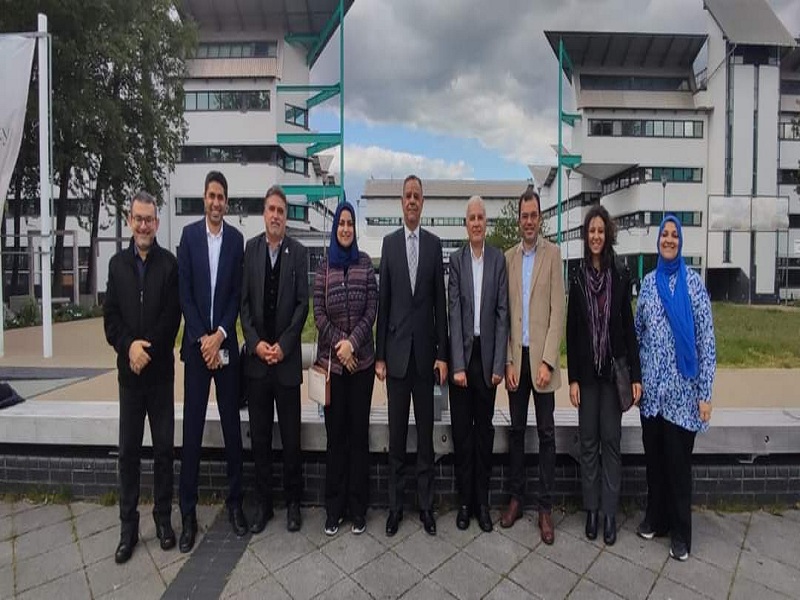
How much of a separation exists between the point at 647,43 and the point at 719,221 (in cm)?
2286

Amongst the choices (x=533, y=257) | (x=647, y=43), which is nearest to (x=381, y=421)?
(x=533, y=257)

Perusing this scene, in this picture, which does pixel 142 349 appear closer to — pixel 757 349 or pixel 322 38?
pixel 757 349

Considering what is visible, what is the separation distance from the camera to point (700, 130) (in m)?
41.2

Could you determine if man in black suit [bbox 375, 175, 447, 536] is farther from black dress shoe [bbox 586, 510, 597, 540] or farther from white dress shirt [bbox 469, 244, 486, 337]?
Result: black dress shoe [bbox 586, 510, 597, 540]

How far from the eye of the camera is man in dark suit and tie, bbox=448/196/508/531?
3.63m

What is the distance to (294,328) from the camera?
3654 mm

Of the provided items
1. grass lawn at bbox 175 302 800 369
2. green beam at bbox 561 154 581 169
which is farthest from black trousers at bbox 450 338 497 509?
green beam at bbox 561 154 581 169

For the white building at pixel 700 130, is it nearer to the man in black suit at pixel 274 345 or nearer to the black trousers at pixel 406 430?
the black trousers at pixel 406 430

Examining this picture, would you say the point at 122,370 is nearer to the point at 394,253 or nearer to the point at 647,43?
the point at 394,253

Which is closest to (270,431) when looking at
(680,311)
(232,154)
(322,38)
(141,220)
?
(141,220)

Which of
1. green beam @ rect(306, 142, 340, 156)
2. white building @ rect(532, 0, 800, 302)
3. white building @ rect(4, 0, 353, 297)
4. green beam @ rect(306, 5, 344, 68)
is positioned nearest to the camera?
green beam @ rect(306, 142, 340, 156)

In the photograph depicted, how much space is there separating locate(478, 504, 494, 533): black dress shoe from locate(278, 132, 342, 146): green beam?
31.7 metres

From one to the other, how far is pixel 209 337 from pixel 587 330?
2435 millimetres

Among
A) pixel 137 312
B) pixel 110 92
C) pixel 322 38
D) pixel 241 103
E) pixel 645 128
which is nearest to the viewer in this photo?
pixel 137 312
